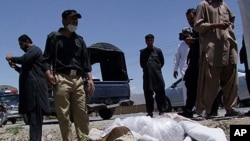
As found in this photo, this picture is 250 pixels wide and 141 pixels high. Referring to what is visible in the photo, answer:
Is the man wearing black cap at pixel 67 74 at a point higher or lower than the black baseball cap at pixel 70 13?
lower

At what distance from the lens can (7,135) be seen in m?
8.20

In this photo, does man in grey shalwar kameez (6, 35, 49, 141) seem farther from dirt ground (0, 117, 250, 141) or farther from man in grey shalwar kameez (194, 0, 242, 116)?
man in grey shalwar kameez (194, 0, 242, 116)

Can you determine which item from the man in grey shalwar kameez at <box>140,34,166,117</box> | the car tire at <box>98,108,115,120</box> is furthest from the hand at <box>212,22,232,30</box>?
the car tire at <box>98,108,115,120</box>

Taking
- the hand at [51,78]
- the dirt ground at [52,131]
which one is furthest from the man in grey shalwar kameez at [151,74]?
the hand at [51,78]

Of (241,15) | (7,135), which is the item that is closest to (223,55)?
(241,15)

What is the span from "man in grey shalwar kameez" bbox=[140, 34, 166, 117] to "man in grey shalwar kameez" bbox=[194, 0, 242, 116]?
8.44 feet

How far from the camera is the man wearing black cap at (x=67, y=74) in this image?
5.66 m

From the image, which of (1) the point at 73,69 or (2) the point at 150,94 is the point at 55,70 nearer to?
(1) the point at 73,69

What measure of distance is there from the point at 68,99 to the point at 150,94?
3603mm

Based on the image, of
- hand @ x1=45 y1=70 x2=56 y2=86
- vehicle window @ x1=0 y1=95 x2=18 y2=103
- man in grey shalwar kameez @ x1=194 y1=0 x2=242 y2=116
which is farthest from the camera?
vehicle window @ x1=0 y1=95 x2=18 y2=103

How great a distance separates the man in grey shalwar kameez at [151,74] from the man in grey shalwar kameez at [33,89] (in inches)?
119

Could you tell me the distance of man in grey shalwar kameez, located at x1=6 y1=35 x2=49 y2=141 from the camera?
637 cm

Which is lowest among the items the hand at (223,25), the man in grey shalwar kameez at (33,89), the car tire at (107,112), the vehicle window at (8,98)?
the car tire at (107,112)

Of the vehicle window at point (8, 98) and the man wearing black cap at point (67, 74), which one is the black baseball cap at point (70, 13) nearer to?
the man wearing black cap at point (67, 74)
